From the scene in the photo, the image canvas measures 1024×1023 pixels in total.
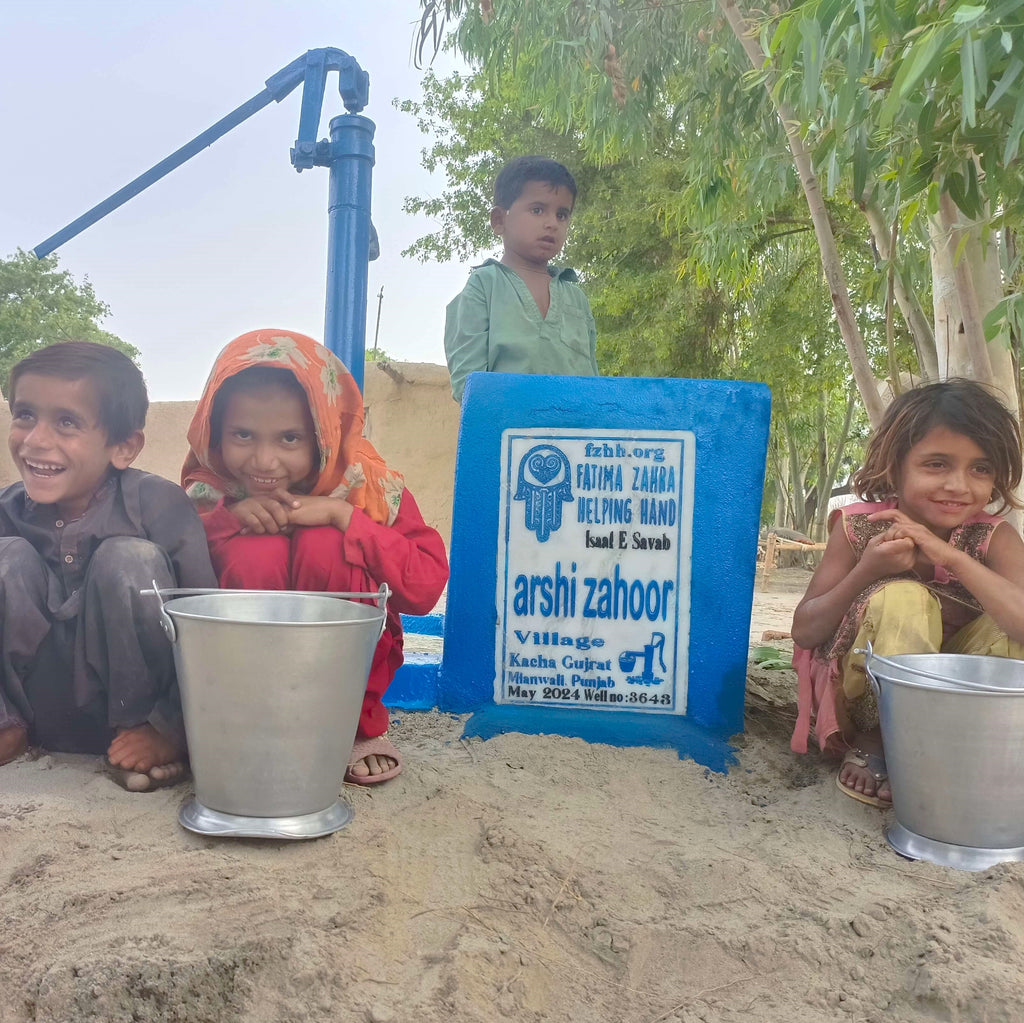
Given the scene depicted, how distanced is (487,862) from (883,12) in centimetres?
158

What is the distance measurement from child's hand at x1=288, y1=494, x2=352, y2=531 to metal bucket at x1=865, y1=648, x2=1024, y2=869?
3.51 feet

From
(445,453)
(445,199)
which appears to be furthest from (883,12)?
(445,199)

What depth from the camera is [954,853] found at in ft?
4.87

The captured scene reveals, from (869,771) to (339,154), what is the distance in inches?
121

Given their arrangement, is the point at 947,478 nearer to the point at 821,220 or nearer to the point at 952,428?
the point at 952,428

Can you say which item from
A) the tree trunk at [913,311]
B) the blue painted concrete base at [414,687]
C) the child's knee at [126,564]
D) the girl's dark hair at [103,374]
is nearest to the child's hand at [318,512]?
the child's knee at [126,564]

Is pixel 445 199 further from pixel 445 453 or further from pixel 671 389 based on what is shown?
pixel 671 389

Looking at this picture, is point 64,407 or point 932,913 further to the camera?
point 64,407

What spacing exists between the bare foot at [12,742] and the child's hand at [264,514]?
23.3 inches

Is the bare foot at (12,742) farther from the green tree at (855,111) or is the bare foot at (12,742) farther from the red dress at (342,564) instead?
the green tree at (855,111)

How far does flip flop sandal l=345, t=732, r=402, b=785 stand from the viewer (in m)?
1.73

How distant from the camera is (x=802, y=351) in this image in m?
9.70

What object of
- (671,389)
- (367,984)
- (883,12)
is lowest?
(367,984)

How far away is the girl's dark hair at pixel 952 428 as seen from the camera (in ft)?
6.13
